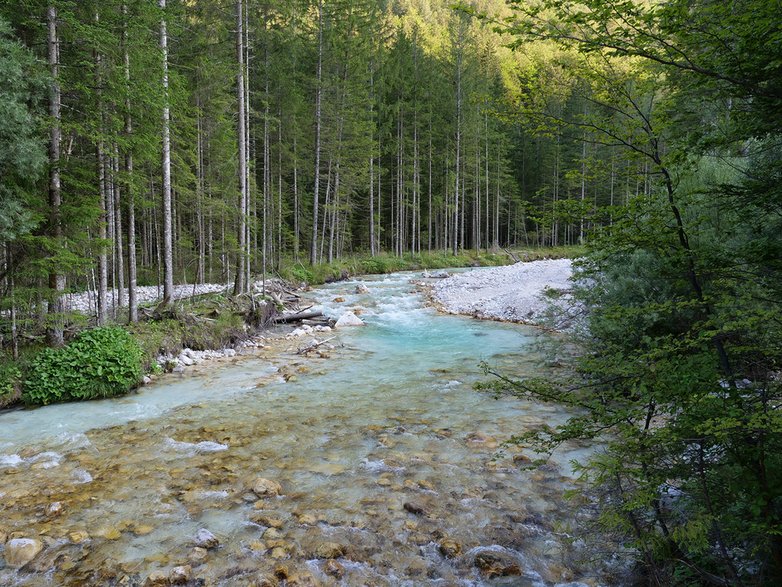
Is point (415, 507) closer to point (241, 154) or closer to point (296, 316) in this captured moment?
point (296, 316)

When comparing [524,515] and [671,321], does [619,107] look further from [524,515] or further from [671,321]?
[671,321]

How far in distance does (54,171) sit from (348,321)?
911 centimetres

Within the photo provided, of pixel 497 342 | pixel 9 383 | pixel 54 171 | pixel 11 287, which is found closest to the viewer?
pixel 9 383

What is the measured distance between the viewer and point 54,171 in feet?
26.2

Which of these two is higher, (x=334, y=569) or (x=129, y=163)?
(x=129, y=163)

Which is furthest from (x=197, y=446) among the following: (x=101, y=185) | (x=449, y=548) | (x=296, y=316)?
(x=296, y=316)

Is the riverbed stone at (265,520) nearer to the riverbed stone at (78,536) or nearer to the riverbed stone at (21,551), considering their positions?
the riverbed stone at (78,536)

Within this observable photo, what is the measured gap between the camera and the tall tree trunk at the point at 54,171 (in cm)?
773

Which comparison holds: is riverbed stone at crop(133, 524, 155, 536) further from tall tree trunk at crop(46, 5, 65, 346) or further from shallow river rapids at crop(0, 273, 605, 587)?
tall tree trunk at crop(46, 5, 65, 346)

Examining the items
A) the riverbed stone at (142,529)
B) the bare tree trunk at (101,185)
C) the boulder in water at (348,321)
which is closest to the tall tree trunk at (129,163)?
the bare tree trunk at (101,185)

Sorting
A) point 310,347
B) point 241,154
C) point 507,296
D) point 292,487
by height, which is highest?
point 241,154

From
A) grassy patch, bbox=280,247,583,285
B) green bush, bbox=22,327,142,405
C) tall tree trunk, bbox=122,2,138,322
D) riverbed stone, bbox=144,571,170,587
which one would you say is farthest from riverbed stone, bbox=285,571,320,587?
grassy patch, bbox=280,247,583,285

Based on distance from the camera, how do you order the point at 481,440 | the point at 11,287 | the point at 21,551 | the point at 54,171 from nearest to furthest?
the point at 21,551, the point at 481,440, the point at 11,287, the point at 54,171

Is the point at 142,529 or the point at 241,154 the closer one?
the point at 142,529
